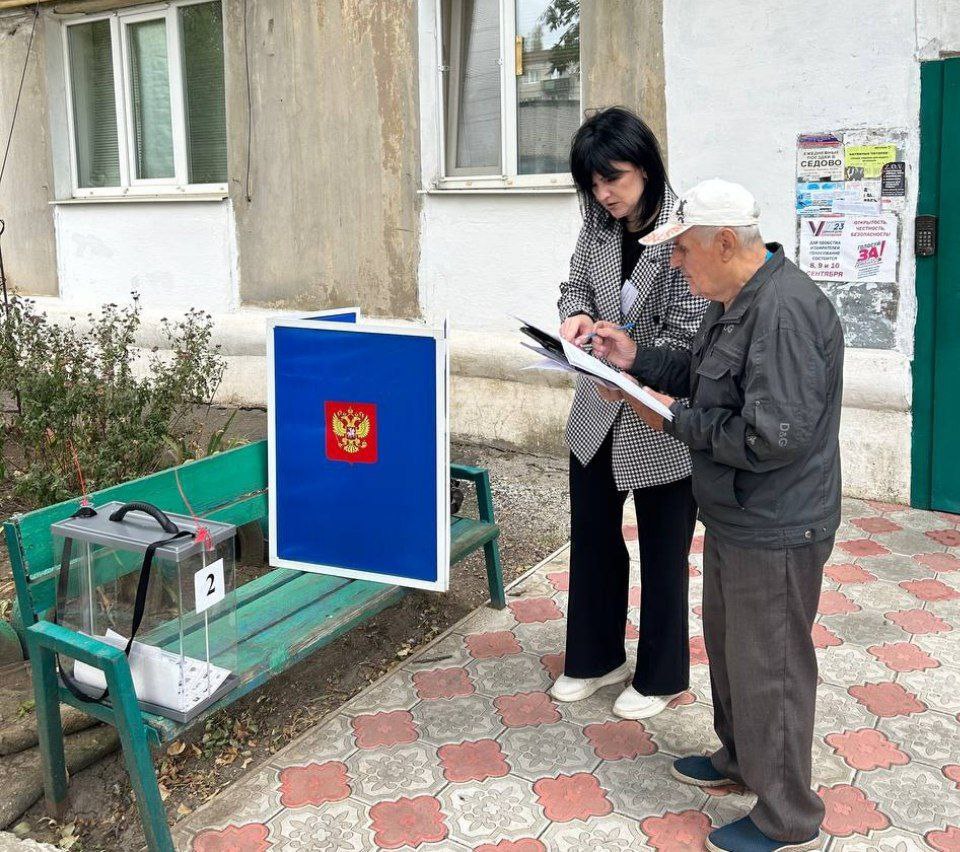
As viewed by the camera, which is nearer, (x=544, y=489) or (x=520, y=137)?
(x=544, y=489)

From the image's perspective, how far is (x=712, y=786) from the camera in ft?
9.74

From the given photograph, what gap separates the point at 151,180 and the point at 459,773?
6.80m

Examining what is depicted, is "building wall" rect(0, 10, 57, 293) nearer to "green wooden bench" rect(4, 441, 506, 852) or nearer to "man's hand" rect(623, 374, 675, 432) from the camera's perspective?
"green wooden bench" rect(4, 441, 506, 852)

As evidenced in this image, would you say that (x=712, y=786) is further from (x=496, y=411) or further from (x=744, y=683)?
(x=496, y=411)

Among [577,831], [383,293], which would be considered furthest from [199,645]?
[383,293]

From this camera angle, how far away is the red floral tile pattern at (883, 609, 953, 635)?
4.04 metres

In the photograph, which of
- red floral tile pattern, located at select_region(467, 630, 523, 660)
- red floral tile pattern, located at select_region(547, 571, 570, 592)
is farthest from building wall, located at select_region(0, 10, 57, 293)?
red floral tile pattern, located at select_region(467, 630, 523, 660)

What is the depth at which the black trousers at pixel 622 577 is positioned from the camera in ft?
10.5

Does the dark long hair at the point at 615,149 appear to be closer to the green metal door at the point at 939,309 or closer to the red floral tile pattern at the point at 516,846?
the red floral tile pattern at the point at 516,846

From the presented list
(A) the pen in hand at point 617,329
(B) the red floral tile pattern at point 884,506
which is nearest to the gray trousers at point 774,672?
(A) the pen in hand at point 617,329

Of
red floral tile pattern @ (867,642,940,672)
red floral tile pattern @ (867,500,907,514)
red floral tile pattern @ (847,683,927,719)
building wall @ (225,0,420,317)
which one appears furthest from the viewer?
building wall @ (225,0,420,317)

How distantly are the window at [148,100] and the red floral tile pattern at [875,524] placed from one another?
5.34m

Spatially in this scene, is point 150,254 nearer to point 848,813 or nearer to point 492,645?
point 492,645

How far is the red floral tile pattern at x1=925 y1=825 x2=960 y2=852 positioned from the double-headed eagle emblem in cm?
204
